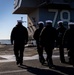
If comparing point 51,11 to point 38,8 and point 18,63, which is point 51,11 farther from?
point 18,63

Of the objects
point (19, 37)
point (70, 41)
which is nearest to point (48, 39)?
point (70, 41)

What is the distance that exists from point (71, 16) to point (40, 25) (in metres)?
34.5

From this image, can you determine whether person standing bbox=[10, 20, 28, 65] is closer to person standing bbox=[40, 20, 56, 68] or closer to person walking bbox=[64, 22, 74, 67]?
person standing bbox=[40, 20, 56, 68]

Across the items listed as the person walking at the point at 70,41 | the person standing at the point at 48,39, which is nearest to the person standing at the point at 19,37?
the person standing at the point at 48,39

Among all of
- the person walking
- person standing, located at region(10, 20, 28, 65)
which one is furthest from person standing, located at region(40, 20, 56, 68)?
person standing, located at region(10, 20, 28, 65)

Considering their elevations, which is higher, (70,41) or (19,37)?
(19,37)

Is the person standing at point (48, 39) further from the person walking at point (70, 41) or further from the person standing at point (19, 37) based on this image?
the person standing at point (19, 37)

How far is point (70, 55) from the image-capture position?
12547 millimetres

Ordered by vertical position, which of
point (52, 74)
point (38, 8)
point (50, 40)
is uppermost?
point (38, 8)

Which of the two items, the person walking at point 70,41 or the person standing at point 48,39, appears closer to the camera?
the person walking at point 70,41

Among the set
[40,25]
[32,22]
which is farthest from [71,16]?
[40,25]

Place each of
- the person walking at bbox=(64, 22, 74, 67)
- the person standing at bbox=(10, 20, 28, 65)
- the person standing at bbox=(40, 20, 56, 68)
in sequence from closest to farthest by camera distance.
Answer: the person walking at bbox=(64, 22, 74, 67), the person standing at bbox=(40, 20, 56, 68), the person standing at bbox=(10, 20, 28, 65)

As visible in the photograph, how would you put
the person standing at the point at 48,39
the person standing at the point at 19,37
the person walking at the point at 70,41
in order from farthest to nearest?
the person standing at the point at 19,37, the person standing at the point at 48,39, the person walking at the point at 70,41

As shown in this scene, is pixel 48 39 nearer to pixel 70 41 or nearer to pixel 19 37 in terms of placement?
pixel 70 41
